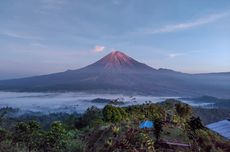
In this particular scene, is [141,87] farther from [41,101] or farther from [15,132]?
[15,132]

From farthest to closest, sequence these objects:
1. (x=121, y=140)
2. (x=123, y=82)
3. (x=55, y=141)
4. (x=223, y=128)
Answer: (x=123, y=82) < (x=223, y=128) < (x=55, y=141) < (x=121, y=140)

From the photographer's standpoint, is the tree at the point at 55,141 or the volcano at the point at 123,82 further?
the volcano at the point at 123,82

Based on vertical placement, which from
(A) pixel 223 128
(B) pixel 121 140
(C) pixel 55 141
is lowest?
(A) pixel 223 128

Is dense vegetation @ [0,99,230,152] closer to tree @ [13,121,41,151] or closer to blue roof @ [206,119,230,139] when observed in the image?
tree @ [13,121,41,151]

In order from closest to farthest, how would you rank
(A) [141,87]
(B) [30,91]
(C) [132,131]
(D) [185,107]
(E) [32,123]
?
(C) [132,131] → (E) [32,123] → (D) [185,107] → (A) [141,87] → (B) [30,91]

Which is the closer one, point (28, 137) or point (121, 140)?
point (121, 140)

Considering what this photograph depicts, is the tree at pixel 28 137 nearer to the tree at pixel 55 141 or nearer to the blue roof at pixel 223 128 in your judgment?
the tree at pixel 55 141

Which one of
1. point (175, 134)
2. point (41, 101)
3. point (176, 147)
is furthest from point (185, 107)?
point (41, 101)

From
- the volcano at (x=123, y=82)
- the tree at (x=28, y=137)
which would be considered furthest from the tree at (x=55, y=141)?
the volcano at (x=123, y=82)

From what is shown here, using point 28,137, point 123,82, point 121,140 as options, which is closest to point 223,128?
point 121,140

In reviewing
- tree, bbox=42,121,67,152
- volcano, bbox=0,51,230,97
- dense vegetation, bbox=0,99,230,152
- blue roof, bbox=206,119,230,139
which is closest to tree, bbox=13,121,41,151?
dense vegetation, bbox=0,99,230,152

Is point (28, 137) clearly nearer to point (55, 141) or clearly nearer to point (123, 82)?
point (55, 141)
